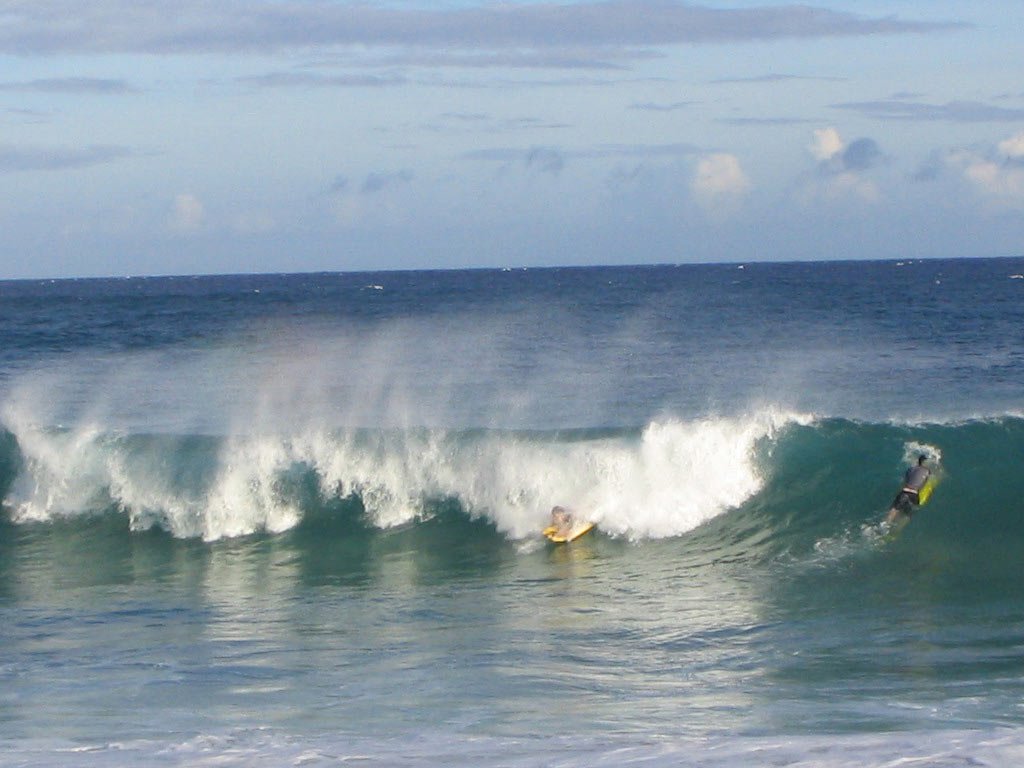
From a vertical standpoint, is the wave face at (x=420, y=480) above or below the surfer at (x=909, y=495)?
above

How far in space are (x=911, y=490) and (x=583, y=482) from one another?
4083 mm

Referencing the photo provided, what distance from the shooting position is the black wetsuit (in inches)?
652

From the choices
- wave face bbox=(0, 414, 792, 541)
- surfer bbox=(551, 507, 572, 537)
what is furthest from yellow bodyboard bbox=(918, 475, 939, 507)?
surfer bbox=(551, 507, 572, 537)

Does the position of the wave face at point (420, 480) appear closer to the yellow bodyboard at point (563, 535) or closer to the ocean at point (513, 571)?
the ocean at point (513, 571)

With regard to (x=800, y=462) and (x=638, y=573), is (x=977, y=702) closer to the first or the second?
(x=638, y=573)

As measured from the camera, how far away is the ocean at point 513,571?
9562mm

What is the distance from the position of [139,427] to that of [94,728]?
15.8m

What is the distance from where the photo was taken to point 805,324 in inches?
2013

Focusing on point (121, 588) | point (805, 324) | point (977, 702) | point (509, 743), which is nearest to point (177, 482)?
point (121, 588)

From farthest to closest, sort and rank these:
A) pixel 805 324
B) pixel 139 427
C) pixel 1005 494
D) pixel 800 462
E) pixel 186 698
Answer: pixel 805 324 → pixel 139 427 → pixel 800 462 → pixel 1005 494 → pixel 186 698

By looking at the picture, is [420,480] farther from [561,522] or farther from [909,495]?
[909,495]

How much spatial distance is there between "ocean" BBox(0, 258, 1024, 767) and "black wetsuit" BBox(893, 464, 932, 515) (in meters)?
0.28

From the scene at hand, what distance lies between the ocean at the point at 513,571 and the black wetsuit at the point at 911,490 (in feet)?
0.93

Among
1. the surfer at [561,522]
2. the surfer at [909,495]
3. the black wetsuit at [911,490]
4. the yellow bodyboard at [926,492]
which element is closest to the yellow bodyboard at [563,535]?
the surfer at [561,522]
